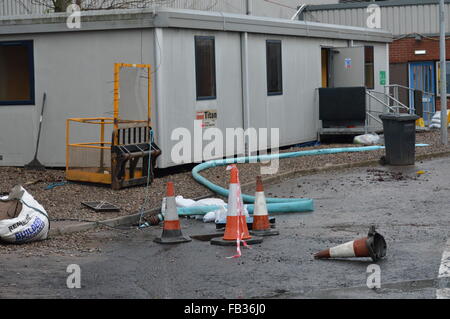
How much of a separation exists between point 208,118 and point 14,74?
13.3 ft

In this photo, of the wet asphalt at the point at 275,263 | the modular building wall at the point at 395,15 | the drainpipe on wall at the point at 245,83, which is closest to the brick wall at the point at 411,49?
the modular building wall at the point at 395,15

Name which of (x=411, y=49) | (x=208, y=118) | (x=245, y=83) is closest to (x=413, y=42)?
(x=411, y=49)

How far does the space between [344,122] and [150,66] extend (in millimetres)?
8619

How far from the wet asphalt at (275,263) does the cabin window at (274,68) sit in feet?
23.6

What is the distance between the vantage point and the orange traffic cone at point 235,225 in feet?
34.7

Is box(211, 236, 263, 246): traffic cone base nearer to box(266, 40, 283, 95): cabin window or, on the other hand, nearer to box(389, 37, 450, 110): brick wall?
box(266, 40, 283, 95): cabin window

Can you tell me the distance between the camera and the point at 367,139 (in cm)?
2277

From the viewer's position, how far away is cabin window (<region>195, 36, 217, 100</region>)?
1783cm

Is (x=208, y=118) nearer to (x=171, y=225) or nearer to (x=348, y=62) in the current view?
(x=171, y=225)

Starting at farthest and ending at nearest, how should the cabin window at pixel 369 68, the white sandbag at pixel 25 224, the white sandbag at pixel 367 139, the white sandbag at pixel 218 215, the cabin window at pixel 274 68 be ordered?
1. the cabin window at pixel 369 68
2. the white sandbag at pixel 367 139
3. the cabin window at pixel 274 68
4. the white sandbag at pixel 218 215
5. the white sandbag at pixel 25 224

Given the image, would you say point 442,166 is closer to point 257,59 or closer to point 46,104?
point 257,59

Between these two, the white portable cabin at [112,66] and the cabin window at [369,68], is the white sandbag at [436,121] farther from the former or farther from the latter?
the white portable cabin at [112,66]

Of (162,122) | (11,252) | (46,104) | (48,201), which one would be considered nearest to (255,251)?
(11,252)

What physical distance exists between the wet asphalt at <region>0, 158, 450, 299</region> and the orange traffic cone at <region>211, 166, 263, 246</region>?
0.63 ft
